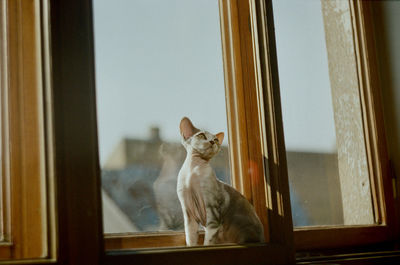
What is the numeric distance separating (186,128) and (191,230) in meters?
0.25

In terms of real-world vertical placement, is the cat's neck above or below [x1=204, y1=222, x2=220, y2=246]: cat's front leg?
above

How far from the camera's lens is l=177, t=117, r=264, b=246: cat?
113 centimetres

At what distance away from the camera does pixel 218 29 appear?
1385 millimetres

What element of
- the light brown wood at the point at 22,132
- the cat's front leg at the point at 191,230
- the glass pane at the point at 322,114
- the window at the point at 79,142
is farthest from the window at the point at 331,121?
the light brown wood at the point at 22,132

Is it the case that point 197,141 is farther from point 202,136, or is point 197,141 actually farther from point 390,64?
point 390,64

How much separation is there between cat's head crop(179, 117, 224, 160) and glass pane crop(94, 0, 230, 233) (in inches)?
1.1

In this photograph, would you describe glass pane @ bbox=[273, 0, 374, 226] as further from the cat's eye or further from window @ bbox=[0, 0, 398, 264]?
the cat's eye

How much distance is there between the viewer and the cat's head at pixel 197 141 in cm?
121

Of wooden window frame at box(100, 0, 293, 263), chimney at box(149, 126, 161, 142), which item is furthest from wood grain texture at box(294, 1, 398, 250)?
chimney at box(149, 126, 161, 142)

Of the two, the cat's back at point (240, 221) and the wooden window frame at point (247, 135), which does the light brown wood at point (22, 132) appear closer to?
the wooden window frame at point (247, 135)

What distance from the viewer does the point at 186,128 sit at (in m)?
1.22

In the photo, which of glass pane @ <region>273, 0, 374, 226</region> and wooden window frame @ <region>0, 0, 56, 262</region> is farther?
glass pane @ <region>273, 0, 374, 226</region>

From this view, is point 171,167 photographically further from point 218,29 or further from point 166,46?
point 218,29

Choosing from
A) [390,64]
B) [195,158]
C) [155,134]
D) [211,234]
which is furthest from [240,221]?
[390,64]
